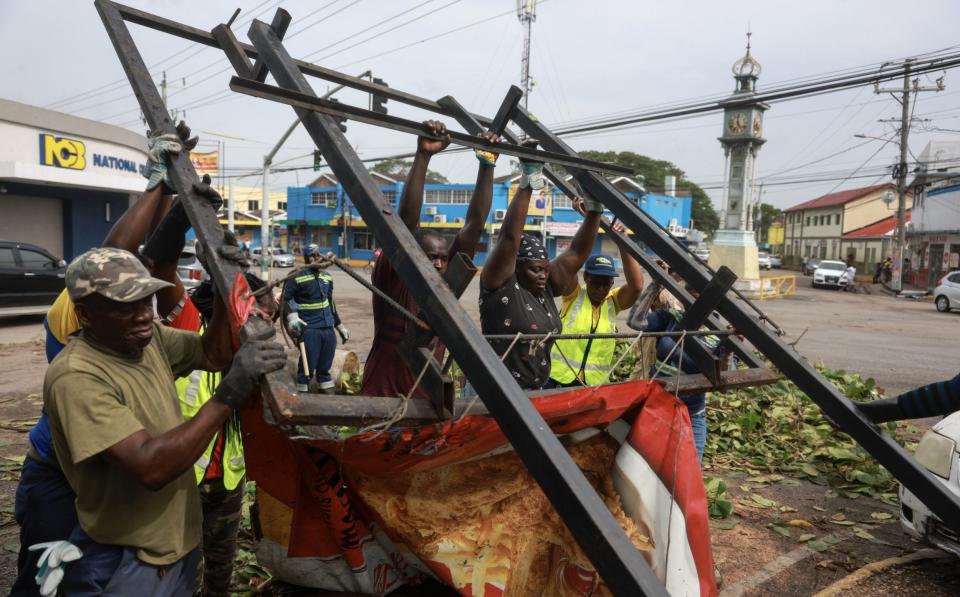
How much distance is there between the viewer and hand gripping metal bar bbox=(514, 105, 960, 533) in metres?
2.24

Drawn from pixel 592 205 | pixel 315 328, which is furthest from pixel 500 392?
pixel 315 328

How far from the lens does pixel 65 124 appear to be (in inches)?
→ 703

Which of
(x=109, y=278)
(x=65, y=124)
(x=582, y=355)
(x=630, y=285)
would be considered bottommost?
(x=582, y=355)

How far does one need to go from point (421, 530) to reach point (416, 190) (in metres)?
1.55

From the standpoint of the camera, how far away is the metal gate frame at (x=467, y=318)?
1.46 m

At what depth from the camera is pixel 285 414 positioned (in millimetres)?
1501

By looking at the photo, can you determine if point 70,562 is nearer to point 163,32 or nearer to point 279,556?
point 279,556

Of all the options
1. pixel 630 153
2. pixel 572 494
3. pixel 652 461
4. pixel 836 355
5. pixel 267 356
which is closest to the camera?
pixel 572 494

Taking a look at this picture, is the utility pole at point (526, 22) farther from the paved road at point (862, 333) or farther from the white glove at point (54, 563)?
the white glove at point (54, 563)

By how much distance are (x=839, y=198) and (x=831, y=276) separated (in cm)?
3484

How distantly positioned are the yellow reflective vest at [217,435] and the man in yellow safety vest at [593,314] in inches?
78.6

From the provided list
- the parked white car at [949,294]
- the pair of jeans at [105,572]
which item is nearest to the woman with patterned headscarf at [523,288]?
the pair of jeans at [105,572]

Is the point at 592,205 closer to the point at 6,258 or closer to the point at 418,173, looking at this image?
the point at 418,173

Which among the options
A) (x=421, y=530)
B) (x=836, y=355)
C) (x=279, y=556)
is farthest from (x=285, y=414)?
(x=836, y=355)
